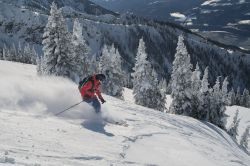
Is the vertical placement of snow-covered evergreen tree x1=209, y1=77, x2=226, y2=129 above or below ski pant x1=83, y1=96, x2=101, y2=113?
below

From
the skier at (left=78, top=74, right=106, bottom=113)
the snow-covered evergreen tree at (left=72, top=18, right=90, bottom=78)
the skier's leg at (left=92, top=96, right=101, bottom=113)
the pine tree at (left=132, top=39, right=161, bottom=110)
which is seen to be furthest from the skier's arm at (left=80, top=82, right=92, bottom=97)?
the pine tree at (left=132, top=39, right=161, bottom=110)

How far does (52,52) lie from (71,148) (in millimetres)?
31711

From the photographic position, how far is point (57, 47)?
140 ft

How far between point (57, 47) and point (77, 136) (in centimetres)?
2900

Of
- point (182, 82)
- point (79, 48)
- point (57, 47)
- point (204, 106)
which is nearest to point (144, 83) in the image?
point (182, 82)

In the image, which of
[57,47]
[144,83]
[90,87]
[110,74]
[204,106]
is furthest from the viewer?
[110,74]

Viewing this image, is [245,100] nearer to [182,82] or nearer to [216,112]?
[216,112]

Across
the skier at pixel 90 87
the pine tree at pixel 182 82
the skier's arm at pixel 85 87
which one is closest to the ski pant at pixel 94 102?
the skier at pixel 90 87

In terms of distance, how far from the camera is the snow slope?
39.1 feet

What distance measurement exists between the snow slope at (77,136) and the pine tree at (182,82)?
25.5 meters

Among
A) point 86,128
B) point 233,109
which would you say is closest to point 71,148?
point 86,128

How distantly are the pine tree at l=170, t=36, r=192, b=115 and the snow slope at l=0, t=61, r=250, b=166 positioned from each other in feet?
83.6

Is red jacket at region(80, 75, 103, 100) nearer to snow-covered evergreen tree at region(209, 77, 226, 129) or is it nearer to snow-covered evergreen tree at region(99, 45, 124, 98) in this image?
snow-covered evergreen tree at region(209, 77, 226, 129)

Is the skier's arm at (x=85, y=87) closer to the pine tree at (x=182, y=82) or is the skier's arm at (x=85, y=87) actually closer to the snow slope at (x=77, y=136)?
the snow slope at (x=77, y=136)
